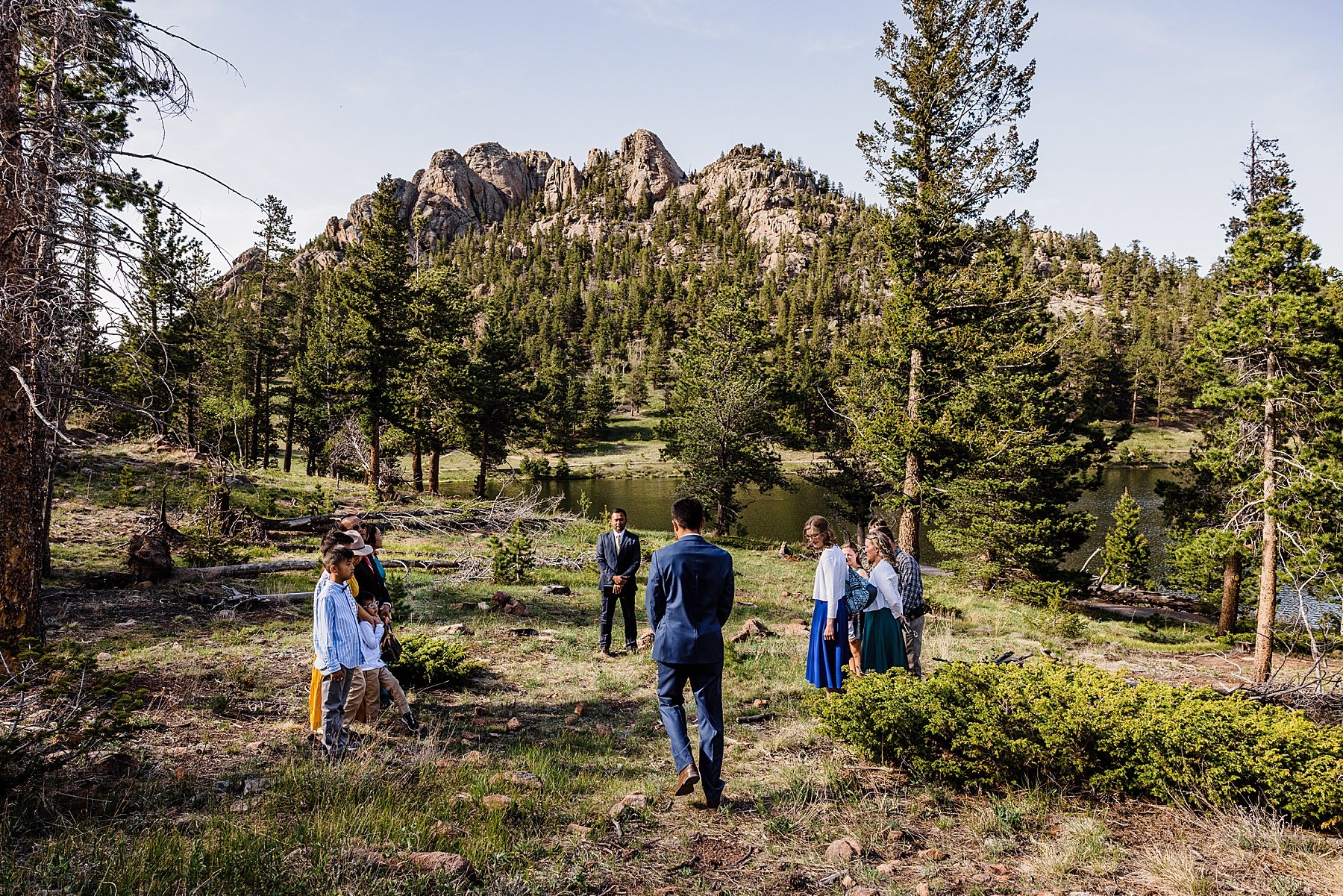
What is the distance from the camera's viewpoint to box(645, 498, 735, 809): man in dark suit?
523 cm

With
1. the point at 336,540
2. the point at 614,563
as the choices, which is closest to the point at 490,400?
the point at 614,563

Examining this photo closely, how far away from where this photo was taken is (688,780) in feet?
17.3

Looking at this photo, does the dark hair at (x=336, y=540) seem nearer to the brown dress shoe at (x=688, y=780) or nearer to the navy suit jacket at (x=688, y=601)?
the navy suit jacket at (x=688, y=601)

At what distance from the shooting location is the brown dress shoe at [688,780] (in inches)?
207

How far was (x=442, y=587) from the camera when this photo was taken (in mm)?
14461

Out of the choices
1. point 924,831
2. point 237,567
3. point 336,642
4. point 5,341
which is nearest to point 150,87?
point 5,341

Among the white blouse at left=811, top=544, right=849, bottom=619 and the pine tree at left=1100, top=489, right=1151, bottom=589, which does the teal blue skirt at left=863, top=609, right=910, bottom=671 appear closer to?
the white blouse at left=811, top=544, right=849, bottom=619

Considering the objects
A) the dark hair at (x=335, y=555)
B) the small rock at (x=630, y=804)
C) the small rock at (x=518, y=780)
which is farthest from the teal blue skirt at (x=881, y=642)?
the dark hair at (x=335, y=555)

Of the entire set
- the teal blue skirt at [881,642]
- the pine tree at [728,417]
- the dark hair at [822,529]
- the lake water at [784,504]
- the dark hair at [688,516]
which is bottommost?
the lake water at [784,504]

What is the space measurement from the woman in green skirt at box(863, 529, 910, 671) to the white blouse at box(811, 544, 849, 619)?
478 mm

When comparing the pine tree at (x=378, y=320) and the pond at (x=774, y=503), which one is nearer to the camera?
the pine tree at (x=378, y=320)

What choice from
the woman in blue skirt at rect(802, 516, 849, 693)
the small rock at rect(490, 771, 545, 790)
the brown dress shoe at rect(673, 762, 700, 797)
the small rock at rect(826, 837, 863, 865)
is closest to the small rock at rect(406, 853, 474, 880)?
the small rock at rect(490, 771, 545, 790)

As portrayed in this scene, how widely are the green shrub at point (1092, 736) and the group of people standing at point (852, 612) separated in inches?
32.3

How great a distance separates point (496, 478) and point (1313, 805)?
5427 cm
